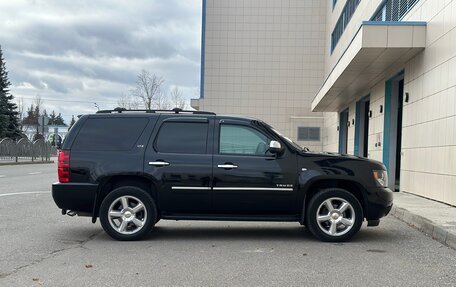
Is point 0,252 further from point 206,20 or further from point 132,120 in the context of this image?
point 206,20

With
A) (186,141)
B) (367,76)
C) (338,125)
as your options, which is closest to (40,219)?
(186,141)

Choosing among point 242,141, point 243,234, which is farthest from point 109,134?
point 243,234

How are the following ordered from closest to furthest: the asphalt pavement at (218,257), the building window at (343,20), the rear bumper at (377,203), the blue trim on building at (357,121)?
1. the asphalt pavement at (218,257)
2. the rear bumper at (377,203)
3. the blue trim on building at (357,121)
4. the building window at (343,20)

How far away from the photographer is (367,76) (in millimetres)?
15883

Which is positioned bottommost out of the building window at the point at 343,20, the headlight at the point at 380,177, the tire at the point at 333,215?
the tire at the point at 333,215

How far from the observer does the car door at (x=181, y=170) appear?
6969mm

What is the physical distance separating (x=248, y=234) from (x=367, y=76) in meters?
10.1

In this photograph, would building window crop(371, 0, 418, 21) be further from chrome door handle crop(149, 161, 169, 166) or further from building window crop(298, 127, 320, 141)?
building window crop(298, 127, 320, 141)

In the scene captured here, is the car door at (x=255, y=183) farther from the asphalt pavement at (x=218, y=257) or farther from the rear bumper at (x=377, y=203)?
the rear bumper at (x=377, y=203)

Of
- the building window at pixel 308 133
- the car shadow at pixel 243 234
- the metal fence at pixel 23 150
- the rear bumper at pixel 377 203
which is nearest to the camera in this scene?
the rear bumper at pixel 377 203

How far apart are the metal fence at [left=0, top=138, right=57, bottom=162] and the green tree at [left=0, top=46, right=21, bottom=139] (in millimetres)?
8480

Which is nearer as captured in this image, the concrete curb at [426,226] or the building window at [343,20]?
the concrete curb at [426,226]

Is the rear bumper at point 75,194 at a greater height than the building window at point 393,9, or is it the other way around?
the building window at point 393,9

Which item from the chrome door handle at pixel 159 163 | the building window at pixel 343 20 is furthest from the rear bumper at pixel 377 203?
the building window at pixel 343 20
